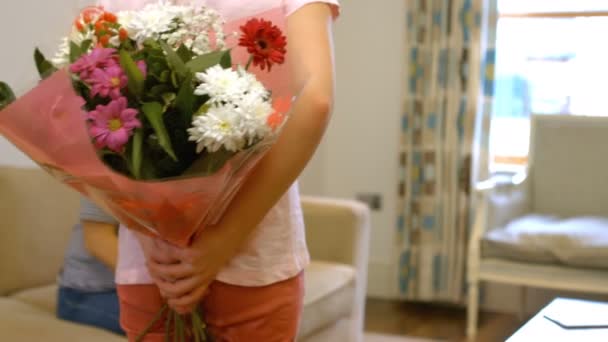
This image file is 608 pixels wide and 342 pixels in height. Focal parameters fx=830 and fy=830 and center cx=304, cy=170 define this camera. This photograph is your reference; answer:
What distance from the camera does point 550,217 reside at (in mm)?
3891

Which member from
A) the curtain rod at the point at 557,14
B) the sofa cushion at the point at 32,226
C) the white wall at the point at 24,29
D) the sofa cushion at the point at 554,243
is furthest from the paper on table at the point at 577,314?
the curtain rod at the point at 557,14

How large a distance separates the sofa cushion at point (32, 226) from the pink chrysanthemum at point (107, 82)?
1.55m

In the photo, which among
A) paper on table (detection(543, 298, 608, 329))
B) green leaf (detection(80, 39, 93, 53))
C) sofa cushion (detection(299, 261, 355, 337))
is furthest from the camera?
sofa cushion (detection(299, 261, 355, 337))

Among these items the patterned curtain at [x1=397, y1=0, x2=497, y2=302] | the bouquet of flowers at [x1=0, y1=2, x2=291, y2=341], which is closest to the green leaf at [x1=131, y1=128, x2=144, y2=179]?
the bouquet of flowers at [x1=0, y1=2, x2=291, y2=341]

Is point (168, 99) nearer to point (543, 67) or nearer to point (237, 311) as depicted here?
point (237, 311)

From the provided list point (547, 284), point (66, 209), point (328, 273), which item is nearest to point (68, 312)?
point (66, 209)

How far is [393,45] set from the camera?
4336 mm

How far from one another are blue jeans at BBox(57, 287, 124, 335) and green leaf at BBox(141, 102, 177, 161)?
1203mm

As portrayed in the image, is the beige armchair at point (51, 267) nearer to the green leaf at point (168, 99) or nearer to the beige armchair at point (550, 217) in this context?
the beige armchair at point (550, 217)

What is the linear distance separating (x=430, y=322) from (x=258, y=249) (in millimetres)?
2995

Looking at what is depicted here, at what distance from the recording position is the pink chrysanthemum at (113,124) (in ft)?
3.06

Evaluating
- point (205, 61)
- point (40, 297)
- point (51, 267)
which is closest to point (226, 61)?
point (205, 61)

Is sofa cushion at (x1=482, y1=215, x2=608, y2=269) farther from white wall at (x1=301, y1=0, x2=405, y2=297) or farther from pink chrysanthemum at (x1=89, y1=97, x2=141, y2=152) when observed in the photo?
pink chrysanthemum at (x1=89, y1=97, x2=141, y2=152)

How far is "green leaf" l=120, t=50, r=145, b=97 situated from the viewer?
0.96m
